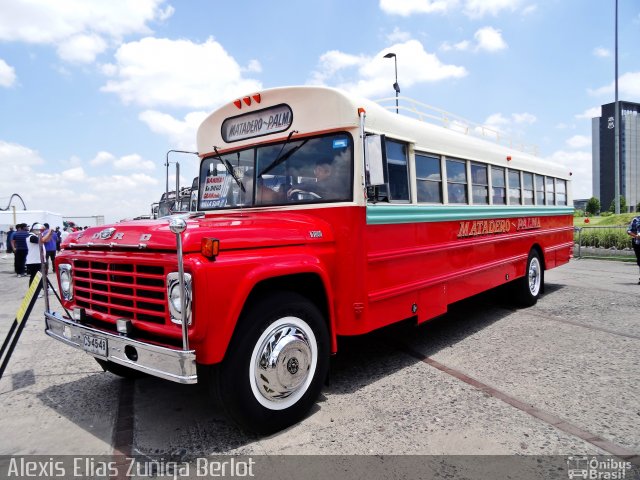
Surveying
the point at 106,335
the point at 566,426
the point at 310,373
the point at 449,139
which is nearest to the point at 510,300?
the point at 449,139

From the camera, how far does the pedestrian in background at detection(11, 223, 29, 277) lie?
14.4 m

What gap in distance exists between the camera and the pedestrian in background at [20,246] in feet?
47.1

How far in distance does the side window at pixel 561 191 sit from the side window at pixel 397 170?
19.6ft

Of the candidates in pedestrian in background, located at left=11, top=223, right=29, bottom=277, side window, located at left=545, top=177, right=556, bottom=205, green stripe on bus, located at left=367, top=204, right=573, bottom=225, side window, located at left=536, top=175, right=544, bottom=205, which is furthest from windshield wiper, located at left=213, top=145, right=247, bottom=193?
pedestrian in background, located at left=11, top=223, right=29, bottom=277

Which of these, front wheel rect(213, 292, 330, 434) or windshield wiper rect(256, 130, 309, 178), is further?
windshield wiper rect(256, 130, 309, 178)

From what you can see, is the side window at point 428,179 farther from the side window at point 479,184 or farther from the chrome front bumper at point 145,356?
the chrome front bumper at point 145,356

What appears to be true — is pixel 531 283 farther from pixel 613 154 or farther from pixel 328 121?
pixel 613 154

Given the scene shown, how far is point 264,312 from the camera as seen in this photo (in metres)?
3.14

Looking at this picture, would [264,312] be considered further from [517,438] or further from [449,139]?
[449,139]

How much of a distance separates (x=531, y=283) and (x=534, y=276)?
23 cm

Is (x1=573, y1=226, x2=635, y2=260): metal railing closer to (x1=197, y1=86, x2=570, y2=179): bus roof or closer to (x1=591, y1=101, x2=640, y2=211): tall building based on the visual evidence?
(x1=197, y1=86, x2=570, y2=179): bus roof

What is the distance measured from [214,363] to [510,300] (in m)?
6.22

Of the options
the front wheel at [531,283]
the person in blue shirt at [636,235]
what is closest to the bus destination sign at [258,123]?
the front wheel at [531,283]

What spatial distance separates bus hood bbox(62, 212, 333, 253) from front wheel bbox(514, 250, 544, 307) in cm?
485
